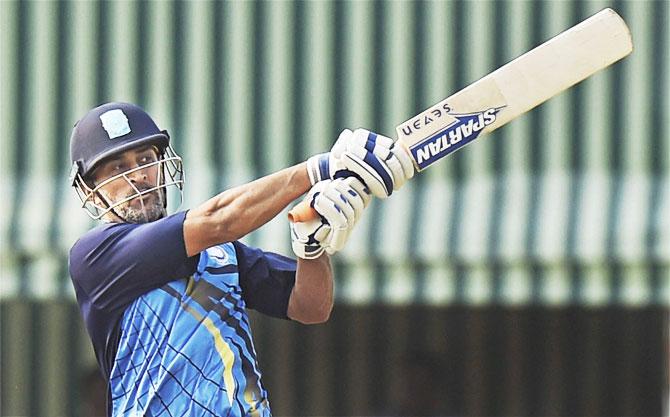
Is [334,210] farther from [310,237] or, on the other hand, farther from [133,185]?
[133,185]

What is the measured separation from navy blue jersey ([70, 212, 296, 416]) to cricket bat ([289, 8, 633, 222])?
0.51 meters

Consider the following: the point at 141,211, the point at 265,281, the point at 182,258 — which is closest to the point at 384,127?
the point at 265,281

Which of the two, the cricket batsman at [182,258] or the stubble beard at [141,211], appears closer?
the cricket batsman at [182,258]

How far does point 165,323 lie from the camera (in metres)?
3.23

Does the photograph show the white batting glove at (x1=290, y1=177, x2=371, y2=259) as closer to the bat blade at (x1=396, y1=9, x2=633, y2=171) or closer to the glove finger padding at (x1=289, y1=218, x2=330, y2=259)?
the glove finger padding at (x1=289, y1=218, x2=330, y2=259)

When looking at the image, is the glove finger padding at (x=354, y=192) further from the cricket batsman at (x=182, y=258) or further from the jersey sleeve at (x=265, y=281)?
the jersey sleeve at (x=265, y=281)

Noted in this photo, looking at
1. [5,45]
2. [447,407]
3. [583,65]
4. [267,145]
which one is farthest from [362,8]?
[583,65]

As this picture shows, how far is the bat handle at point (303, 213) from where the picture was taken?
3176 mm

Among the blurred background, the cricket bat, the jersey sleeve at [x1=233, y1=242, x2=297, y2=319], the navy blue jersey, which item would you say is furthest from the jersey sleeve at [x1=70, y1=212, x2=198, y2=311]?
the blurred background

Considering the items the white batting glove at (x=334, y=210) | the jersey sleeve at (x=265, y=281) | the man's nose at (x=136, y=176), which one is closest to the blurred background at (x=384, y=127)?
the jersey sleeve at (x=265, y=281)

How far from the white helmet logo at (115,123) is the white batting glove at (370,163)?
0.44m

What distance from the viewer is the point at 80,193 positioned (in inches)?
136

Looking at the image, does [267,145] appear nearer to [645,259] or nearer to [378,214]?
[378,214]

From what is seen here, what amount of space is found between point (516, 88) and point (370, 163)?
394 mm
